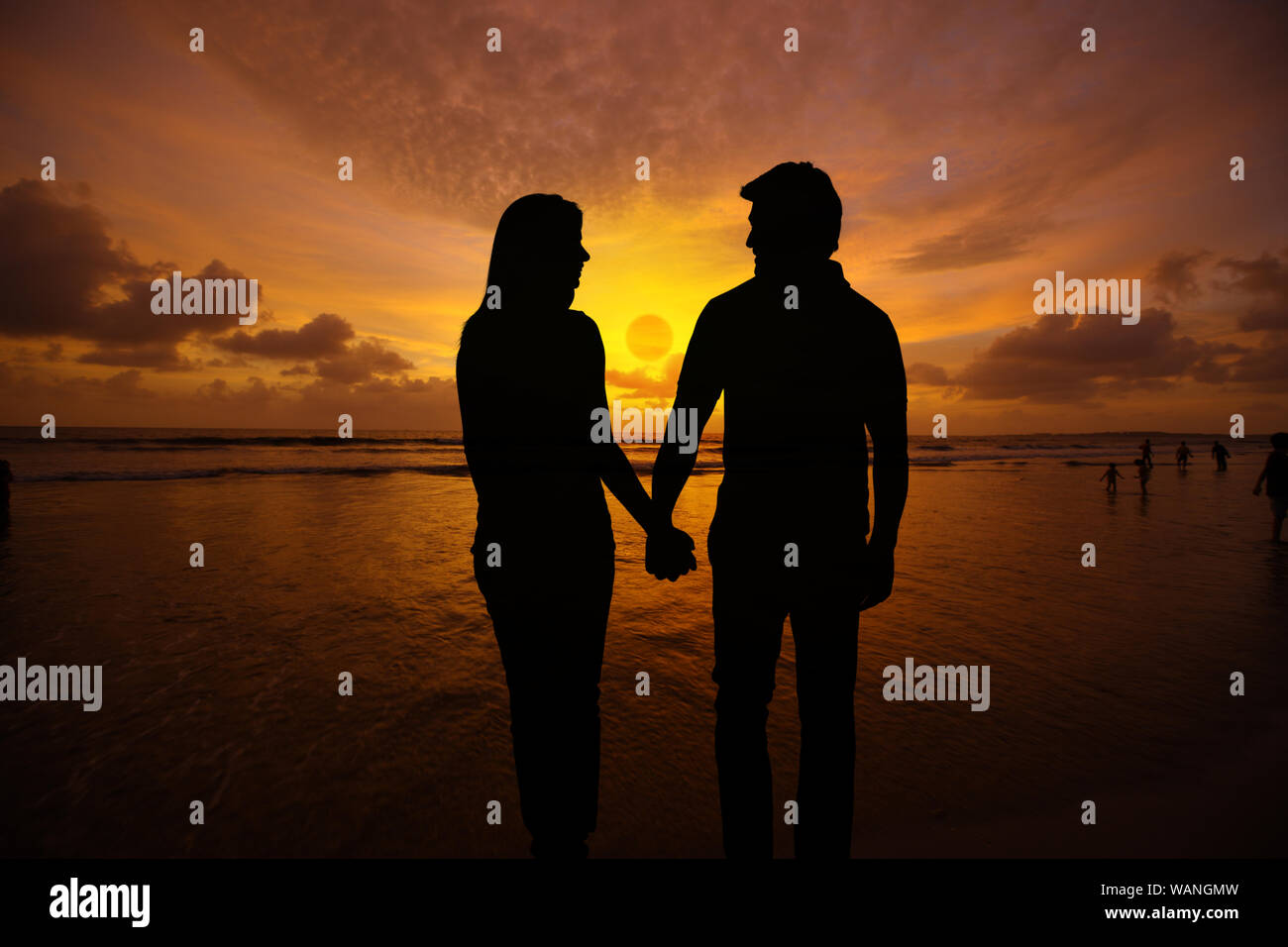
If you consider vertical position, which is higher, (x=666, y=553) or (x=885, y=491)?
(x=885, y=491)

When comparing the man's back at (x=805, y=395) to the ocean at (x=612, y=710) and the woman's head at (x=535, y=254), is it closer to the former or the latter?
the woman's head at (x=535, y=254)

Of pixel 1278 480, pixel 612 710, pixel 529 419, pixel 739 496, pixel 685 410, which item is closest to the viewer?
pixel 529 419

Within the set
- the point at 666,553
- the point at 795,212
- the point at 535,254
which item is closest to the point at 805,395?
the point at 795,212

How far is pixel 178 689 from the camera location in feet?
13.9

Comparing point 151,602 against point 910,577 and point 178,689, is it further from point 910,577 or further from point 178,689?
point 910,577

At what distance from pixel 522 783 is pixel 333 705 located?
→ 8.72 feet

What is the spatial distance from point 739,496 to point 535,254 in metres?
1.38

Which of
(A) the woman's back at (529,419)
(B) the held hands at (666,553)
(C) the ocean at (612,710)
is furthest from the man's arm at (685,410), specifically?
(C) the ocean at (612,710)

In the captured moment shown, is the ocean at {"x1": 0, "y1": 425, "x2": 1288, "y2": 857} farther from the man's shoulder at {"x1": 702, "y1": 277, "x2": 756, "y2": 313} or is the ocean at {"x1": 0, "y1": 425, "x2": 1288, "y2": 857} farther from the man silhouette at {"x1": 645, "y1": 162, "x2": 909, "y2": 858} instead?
the man's shoulder at {"x1": 702, "y1": 277, "x2": 756, "y2": 313}

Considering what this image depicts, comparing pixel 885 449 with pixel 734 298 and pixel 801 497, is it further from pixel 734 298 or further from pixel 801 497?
pixel 734 298

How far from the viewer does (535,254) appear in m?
2.19

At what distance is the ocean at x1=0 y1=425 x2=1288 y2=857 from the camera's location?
287 centimetres

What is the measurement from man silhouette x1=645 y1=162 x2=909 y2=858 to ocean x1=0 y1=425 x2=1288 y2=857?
35.3 inches
